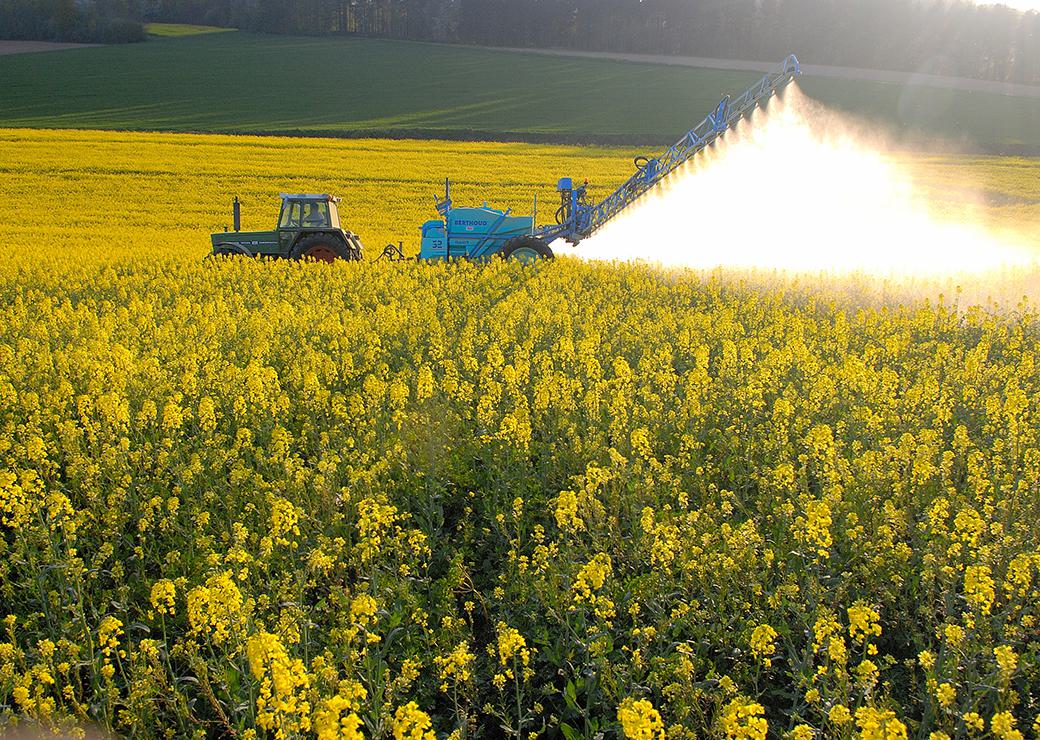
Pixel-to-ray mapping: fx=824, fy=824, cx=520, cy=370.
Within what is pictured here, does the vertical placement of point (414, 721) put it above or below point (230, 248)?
below

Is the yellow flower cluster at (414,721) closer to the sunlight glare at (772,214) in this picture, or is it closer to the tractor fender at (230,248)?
the sunlight glare at (772,214)

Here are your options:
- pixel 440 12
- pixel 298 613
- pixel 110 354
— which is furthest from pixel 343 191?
pixel 440 12

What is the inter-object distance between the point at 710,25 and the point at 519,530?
82.0m

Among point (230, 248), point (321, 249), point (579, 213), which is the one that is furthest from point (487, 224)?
point (230, 248)

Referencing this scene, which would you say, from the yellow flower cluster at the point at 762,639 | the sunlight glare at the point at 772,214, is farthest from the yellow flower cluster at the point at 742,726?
the sunlight glare at the point at 772,214

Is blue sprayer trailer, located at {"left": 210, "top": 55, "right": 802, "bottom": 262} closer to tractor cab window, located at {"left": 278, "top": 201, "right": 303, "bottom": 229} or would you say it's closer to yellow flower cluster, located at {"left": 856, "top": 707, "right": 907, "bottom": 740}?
tractor cab window, located at {"left": 278, "top": 201, "right": 303, "bottom": 229}

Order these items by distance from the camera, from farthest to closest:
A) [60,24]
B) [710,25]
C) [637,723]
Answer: [710,25] < [60,24] < [637,723]

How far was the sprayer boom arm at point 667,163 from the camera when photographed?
17.4 m

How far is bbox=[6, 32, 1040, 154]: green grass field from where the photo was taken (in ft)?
158

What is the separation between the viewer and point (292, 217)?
1727cm

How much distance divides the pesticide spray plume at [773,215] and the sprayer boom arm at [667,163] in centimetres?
23

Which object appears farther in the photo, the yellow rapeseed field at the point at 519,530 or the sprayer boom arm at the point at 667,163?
the sprayer boom arm at the point at 667,163

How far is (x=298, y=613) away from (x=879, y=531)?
2862mm

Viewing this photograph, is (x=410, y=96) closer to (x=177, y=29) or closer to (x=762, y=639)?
(x=177, y=29)
